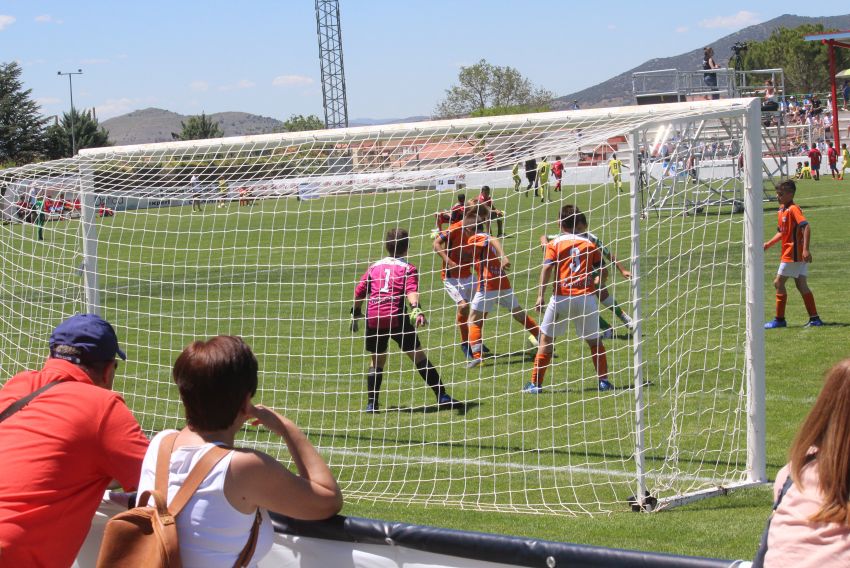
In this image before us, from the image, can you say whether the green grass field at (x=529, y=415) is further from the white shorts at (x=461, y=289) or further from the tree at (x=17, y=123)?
the tree at (x=17, y=123)

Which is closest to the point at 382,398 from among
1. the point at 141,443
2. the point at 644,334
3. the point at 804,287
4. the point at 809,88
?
the point at 644,334

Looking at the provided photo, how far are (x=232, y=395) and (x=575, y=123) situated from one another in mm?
4517

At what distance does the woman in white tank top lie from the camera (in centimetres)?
291

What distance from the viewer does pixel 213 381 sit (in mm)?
2973

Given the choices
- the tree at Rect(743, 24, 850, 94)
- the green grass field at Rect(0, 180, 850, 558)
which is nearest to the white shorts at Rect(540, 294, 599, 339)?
the green grass field at Rect(0, 180, 850, 558)

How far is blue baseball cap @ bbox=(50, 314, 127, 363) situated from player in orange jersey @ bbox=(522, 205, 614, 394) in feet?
19.6

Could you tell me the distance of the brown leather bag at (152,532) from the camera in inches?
112

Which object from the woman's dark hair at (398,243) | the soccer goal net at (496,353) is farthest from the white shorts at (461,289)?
the woman's dark hair at (398,243)

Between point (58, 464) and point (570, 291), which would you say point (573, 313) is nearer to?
point (570, 291)

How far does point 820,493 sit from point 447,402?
279 inches

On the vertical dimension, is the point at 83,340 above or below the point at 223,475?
above

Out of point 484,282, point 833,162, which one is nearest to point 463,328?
point 484,282

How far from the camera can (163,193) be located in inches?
340

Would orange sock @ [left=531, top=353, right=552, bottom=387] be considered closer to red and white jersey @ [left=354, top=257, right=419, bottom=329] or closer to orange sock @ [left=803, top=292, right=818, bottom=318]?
red and white jersey @ [left=354, top=257, right=419, bottom=329]
